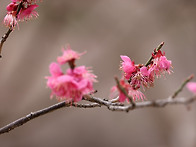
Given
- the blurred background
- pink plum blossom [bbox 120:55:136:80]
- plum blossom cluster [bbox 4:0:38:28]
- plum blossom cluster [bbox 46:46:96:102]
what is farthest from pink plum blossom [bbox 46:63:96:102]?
the blurred background

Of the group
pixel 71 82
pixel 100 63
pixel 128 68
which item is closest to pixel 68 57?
pixel 71 82

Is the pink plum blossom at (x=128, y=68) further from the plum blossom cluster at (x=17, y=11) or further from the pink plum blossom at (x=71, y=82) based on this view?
the plum blossom cluster at (x=17, y=11)

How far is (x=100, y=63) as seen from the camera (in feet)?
11.3

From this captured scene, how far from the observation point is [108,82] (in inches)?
131

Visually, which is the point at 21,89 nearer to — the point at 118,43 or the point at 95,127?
the point at 95,127

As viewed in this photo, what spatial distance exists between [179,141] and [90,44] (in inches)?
65.2

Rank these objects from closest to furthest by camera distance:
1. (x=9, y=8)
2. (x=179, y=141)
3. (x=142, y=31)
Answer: (x=9, y=8) → (x=179, y=141) → (x=142, y=31)

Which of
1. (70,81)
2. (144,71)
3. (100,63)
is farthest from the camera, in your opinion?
(100,63)

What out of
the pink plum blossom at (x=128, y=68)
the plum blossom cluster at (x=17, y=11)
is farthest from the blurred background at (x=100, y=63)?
the pink plum blossom at (x=128, y=68)

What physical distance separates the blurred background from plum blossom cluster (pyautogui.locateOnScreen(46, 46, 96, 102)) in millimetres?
2366

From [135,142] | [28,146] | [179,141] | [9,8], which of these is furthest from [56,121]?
[9,8]

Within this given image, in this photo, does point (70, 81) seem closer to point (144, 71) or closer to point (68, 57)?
point (68, 57)

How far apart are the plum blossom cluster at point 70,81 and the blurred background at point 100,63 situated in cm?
237

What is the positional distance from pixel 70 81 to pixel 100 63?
9.06 ft
